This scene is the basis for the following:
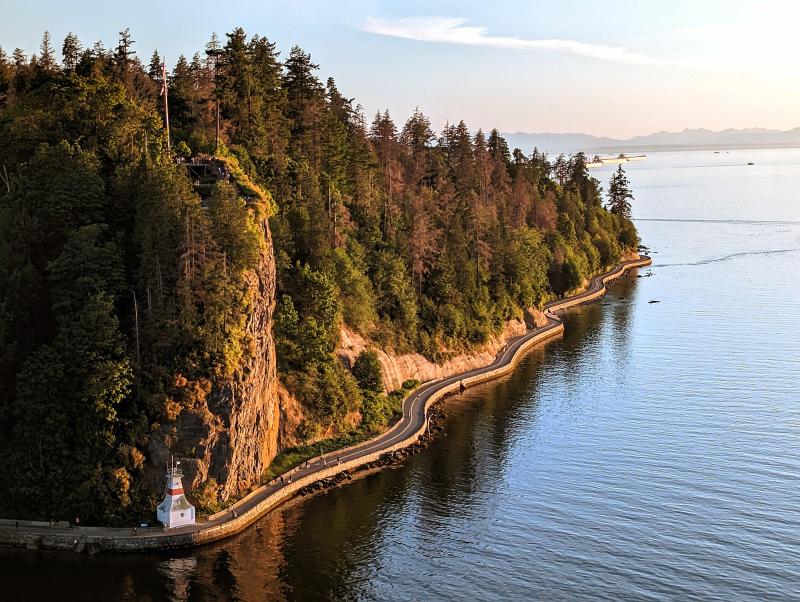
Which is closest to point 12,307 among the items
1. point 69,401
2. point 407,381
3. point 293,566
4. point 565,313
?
point 69,401

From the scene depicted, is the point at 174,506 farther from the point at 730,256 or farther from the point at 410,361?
the point at 730,256

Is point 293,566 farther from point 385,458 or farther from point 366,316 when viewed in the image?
point 366,316

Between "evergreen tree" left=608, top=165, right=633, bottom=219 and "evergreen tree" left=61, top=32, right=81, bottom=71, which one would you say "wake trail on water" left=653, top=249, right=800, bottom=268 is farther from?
"evergreen tree" left=61, top=32, right=81, bottom=71

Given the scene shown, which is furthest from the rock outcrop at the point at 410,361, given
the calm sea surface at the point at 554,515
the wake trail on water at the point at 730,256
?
the wake trail on water at the point at 730,256

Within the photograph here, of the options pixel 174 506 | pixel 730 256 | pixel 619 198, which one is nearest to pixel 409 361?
pixel 174 506

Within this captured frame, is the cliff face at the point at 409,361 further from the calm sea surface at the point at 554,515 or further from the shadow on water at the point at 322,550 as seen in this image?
the shadow on water at the point at 322,550

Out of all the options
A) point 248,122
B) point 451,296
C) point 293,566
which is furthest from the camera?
point 451,296
